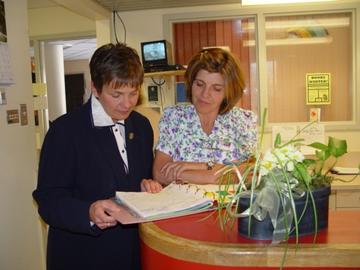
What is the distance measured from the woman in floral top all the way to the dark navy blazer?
26 centimetres

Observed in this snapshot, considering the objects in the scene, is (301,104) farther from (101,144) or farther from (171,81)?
(101,144)

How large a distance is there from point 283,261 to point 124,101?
0.74m

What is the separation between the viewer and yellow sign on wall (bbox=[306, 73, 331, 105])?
11.5ft

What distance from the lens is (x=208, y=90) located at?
1726 mm

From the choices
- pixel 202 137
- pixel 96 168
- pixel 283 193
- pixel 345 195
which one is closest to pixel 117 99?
pixel 96 168

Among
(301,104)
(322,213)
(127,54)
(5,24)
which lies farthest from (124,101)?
(301,104)

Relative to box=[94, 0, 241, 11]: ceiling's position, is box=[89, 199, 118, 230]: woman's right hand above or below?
below

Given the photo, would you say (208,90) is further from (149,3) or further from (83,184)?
(149,3)

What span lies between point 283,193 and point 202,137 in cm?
84

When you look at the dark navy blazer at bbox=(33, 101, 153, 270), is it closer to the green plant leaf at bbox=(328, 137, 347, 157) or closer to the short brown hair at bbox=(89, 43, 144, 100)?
the short brown hair at bbox=(89, 43, 144, 100)

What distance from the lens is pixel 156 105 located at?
369 cm

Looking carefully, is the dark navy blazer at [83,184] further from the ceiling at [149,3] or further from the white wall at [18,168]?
the ceiling at [149,3]

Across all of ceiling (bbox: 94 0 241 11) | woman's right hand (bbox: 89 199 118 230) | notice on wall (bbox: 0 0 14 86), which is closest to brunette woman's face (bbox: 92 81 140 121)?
woman's right hand (bbox: 89 199 118 230)

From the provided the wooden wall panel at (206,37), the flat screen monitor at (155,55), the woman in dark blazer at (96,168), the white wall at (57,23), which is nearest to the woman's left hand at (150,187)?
the woman in dark blazer at (96,168)
